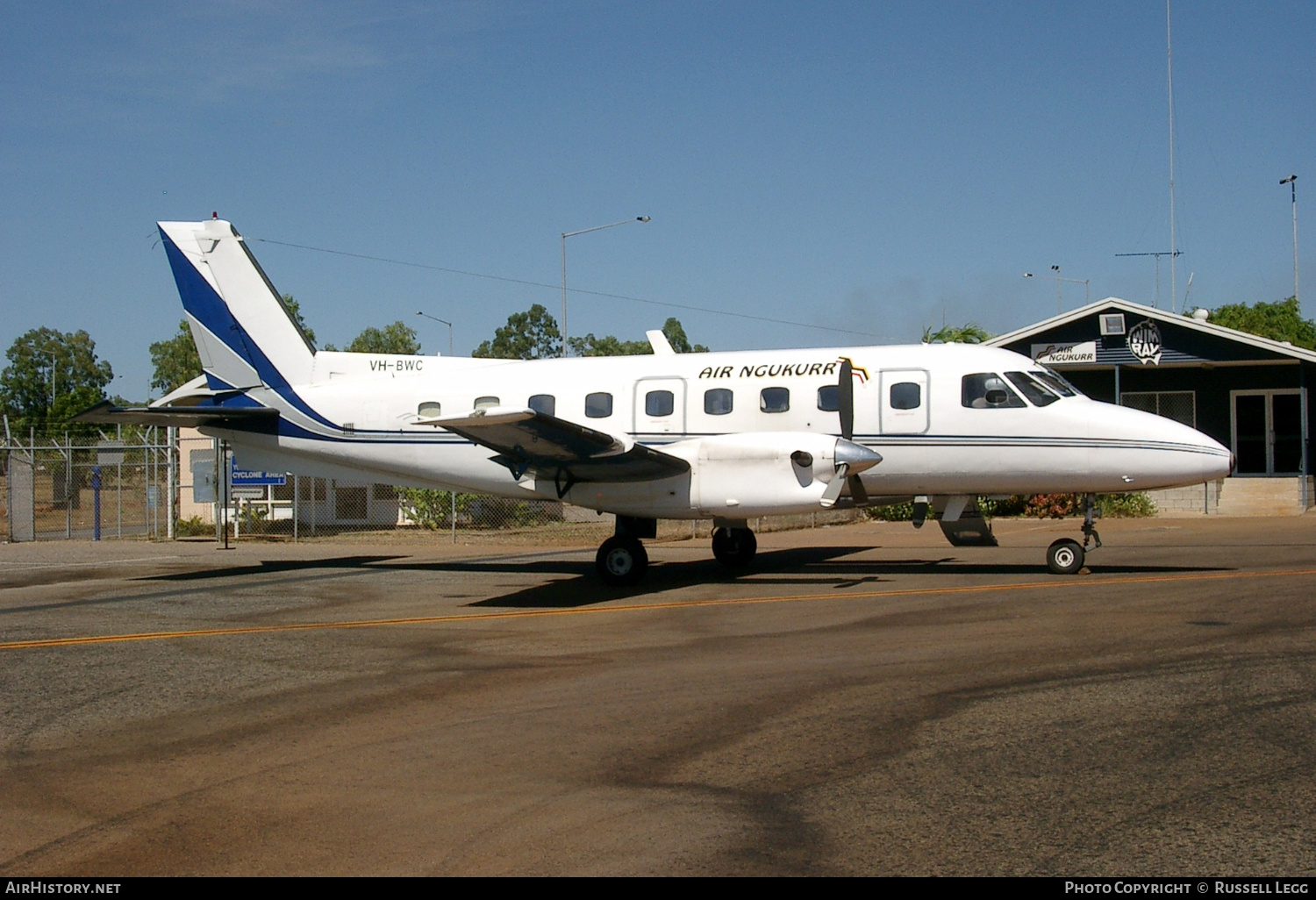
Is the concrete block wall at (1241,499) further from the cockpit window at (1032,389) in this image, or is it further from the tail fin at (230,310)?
the tail fin at (230,310)

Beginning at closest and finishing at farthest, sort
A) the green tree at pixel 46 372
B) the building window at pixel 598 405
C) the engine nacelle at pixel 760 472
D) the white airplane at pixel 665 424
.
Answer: the engine nacelle at pixel 760 472, the white airplane at pixel 665 424, the building window at pixel 598 405, the green tree at pixel 46 372

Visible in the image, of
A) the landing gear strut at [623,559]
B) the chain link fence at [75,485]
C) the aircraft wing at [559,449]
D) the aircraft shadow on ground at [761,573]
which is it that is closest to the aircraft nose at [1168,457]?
the aircraft shadow on ground at [761,573]

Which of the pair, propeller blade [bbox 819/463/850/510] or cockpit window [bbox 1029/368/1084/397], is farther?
cockpit window [bbox 1029/368/1084/397]

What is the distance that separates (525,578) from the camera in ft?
56.0

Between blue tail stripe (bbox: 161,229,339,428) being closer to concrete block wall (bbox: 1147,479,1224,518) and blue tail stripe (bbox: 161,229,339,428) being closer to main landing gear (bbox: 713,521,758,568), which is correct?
main landing gear (bbox: 713,521,758,568)

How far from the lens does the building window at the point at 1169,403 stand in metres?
31.4

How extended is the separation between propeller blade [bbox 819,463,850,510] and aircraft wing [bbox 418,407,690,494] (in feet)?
6.51

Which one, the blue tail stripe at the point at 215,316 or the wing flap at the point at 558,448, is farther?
the blue tail stripe at the point at 215,316

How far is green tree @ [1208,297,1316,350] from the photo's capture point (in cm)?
6938

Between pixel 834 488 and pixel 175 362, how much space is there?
68.5 metres

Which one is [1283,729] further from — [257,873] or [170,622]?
[170,622]

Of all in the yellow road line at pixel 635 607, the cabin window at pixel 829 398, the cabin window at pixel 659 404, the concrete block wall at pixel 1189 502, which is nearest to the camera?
the yellow road line at pixel 635 607

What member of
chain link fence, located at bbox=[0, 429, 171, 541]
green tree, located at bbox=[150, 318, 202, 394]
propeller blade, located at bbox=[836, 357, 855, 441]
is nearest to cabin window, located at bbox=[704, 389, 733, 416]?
propeller blade, located at bbox=[836, 357, 855, 441]

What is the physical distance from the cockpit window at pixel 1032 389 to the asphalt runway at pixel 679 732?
2.42 meters
